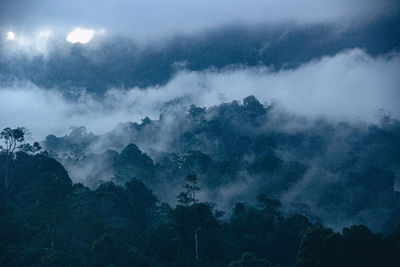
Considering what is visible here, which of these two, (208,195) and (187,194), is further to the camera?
(208,195)

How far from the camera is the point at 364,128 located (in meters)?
139

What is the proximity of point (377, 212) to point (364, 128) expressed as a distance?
56.4m

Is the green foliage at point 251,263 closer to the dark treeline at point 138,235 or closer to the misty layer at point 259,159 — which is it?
the dark treeline at point 138,235

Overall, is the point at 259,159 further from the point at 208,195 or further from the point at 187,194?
the point at 187,194

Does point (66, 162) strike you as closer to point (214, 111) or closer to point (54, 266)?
point (214, 111)

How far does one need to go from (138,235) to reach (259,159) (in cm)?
6344

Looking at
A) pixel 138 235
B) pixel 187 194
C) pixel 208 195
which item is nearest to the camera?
pixel 138 235

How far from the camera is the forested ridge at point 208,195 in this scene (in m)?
39.9

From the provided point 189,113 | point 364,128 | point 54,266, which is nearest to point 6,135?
point 54,266

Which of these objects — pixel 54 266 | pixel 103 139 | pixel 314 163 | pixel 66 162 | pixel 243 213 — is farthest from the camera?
pixel 103 139

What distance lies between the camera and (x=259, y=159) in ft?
352

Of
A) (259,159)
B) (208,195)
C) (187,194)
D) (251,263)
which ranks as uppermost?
(259,159)

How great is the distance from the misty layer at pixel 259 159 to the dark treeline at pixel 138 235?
95.3 feet

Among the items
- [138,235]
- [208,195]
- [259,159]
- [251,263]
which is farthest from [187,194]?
[259,159]
